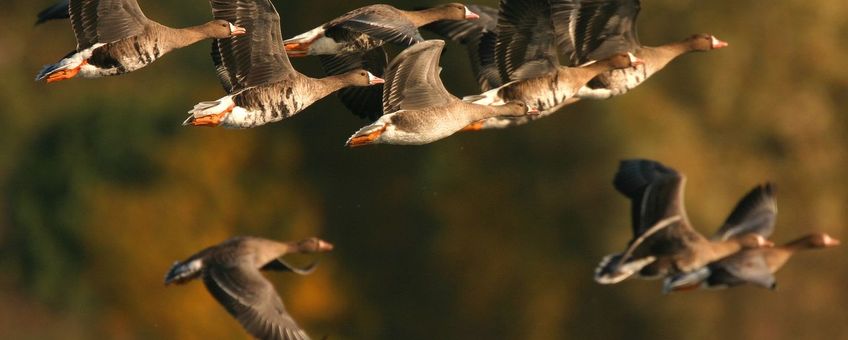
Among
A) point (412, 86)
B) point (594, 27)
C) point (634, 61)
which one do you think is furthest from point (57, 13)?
point (634, 61)

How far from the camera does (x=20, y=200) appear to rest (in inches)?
940

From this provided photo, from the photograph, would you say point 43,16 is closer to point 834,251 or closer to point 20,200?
point 20,200

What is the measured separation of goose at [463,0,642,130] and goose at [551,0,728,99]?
21.7 inches

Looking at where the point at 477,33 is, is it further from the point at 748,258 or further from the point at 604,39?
the point at 748,258

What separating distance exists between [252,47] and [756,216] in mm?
5428

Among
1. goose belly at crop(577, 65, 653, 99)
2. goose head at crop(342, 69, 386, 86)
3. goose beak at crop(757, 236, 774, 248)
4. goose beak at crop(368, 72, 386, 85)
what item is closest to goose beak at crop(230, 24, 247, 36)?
goose head at crop(342, 69, 386, 86)

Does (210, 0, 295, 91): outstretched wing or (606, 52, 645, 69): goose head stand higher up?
(210, 0, 295, 91): outstretched wing

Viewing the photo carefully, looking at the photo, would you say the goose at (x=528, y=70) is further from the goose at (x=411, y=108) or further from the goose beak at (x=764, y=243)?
the goose beak at (x=764, y=243)

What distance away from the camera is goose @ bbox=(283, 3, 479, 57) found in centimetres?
1274

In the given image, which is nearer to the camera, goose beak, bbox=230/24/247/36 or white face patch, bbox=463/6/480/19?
goose beak, bbox=230/24/247/36

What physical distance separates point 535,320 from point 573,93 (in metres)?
8.37

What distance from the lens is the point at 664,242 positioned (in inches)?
578

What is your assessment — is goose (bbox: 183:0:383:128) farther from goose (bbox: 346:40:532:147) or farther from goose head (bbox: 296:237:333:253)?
goose head (bbox: 296:237:333:253)

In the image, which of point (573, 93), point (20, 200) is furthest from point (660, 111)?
point (20, 200)
